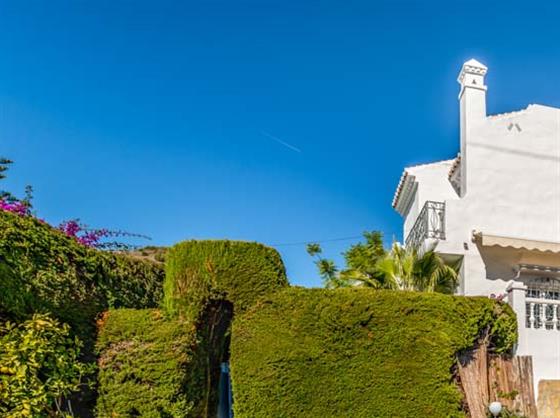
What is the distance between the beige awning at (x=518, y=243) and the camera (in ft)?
66.1

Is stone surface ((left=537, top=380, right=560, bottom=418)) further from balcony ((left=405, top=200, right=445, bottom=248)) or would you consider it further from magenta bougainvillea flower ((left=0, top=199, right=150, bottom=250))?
magenta bougainvillea flower ((left=0, top=199, right=150, bottom=250))

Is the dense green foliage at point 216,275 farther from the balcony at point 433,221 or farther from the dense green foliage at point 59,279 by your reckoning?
the balcony at point 433,221

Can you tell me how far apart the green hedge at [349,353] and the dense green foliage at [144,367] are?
58.5 inches

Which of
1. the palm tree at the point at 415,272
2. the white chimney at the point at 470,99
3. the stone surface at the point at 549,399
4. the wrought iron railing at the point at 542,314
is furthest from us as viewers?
the white chimney at the point at 470,99

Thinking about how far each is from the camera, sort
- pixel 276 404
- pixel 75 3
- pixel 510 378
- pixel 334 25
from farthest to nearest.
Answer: pixel 334 25 → pixel 75 3 → pixel 510 378 → pixel 276 404

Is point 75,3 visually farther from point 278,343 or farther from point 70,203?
point 278,343

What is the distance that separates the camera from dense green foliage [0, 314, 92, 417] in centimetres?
1029


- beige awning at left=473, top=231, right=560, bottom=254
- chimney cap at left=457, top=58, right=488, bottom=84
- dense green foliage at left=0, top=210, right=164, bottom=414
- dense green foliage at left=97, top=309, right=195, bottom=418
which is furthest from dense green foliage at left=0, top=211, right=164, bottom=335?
chimney cap at left=457, top=58, right=488, bottom=84

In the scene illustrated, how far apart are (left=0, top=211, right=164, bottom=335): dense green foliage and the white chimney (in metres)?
14.2

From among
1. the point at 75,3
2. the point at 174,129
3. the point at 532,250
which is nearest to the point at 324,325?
the point at 532,250

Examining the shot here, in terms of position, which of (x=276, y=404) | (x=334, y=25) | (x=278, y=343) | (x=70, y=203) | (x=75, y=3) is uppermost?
(x=334, y=25)

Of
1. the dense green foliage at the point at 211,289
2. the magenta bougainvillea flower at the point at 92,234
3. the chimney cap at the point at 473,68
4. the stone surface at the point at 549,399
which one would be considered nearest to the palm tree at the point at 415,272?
the stone surface at the point at 549,399

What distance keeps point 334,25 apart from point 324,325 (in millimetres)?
12830

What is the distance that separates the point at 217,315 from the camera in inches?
538
